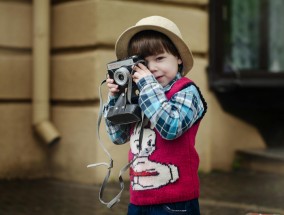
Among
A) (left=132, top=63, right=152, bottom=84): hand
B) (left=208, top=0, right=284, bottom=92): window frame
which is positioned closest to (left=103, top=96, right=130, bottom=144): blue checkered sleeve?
(left=132, top=63, right=152, bottom=84): hand

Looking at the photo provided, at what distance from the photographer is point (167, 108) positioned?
2.57m

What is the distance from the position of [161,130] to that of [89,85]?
3922mm

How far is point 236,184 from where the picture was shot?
644 centimetres

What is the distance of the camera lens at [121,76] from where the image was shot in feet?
8.71

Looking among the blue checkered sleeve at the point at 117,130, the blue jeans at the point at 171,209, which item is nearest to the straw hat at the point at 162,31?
the blue checkered sleeve at the point at 117,130

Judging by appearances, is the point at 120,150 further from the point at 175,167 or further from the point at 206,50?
the point at 175,167

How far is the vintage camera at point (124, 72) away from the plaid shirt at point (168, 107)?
67 mm

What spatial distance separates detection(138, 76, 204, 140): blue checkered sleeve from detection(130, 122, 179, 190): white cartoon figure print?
9 cm

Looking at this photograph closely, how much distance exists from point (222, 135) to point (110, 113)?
15.8 feet

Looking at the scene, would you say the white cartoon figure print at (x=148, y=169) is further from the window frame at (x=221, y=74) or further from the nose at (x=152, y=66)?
the window frame at (x=221, y=74)

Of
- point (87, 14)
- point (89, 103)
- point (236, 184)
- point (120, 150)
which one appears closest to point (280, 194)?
point (236, 184)

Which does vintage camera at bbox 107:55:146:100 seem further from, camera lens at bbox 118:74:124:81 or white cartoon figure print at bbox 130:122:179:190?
white cartoon figure print at bbox 130:122:179:190

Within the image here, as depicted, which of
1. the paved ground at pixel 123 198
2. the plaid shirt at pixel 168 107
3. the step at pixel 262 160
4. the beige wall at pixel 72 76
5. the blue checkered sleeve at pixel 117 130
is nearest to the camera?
the plaid shirt at pixel 168 107

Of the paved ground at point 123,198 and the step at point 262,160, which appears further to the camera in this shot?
the step at point 262,160
